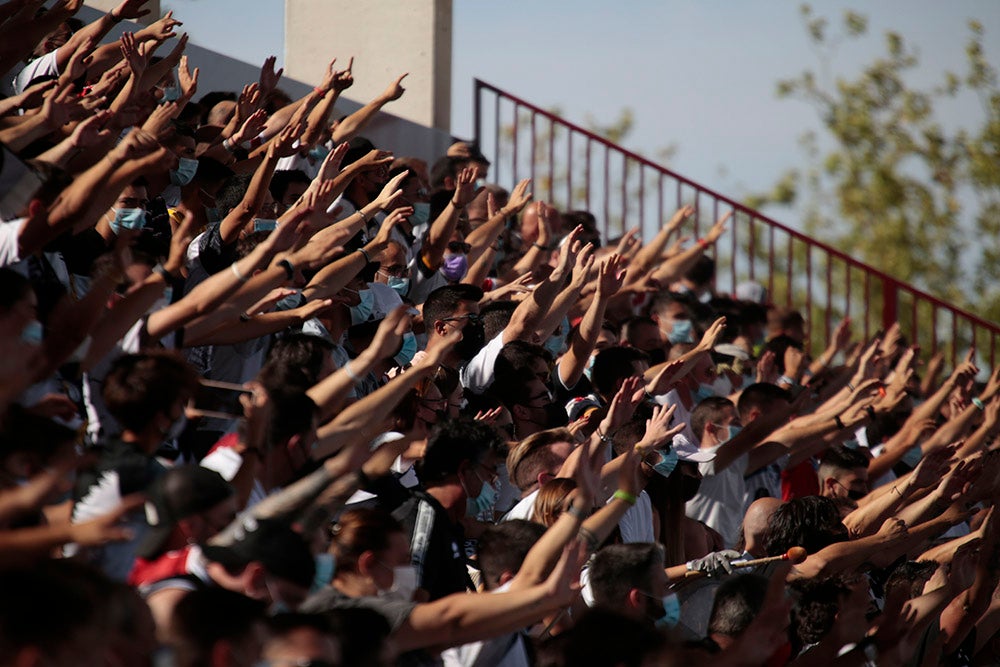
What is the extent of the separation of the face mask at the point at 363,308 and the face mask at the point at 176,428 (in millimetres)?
2154

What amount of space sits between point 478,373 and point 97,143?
7.26 ft

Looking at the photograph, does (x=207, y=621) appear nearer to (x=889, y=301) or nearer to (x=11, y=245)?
(x=11, y=245)

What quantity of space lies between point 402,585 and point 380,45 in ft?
30.9

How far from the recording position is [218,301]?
17.2ft

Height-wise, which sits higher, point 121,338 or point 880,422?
point 121,338

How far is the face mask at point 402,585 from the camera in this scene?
4.36 m

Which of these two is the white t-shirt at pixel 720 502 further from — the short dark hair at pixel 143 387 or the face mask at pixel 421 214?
the short dark hair at pixel 143 387

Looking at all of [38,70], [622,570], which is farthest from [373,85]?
Result: [622,570]

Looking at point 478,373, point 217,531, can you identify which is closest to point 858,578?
point 478,373

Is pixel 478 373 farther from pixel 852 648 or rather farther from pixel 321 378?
pixel 852 648

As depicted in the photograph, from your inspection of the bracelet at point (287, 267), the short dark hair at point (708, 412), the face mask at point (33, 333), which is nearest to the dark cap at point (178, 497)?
the face mask at point (33, 333)

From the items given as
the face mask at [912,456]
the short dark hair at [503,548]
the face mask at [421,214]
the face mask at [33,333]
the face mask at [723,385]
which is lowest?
the face mask at [912,456]

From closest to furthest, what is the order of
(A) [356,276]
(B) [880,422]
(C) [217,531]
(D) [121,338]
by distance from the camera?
1. (C) [217,531]
2. (D) [121,338]
3. (A) [356,276]
4. (B) [880,422]

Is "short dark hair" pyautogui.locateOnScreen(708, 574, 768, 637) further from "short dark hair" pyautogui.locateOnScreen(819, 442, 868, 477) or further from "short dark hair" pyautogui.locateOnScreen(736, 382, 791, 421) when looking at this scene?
"short dark hair" pyautogui.locateOnScreen(736, 382, 791, 421)
